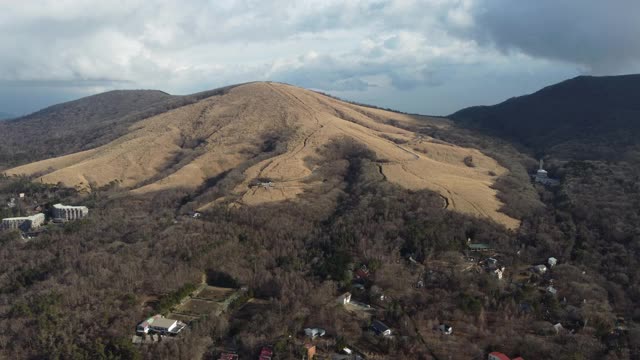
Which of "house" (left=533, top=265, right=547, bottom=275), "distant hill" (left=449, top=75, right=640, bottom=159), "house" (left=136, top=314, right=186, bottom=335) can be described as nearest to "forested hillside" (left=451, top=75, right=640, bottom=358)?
"distant hill" (left=449, top=75, right=640, bottom=159)

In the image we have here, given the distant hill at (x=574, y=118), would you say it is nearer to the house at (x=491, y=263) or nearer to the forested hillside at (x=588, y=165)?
the forested hillside at (x=588, y=165)

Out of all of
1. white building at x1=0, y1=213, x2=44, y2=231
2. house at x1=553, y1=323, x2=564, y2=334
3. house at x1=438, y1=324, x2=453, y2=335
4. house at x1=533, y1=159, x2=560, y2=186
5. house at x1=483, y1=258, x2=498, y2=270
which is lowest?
house at x1=438, y1=324, x2=453, y2=335

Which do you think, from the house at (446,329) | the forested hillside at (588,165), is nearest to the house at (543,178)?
the forested hillside at (588,165)

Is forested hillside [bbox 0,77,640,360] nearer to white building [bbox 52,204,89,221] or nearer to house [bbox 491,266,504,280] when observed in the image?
house [bbox 491,266,504,280]

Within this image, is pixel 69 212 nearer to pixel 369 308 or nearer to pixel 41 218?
pixel 41 218

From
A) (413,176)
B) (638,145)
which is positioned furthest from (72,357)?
(638,145)

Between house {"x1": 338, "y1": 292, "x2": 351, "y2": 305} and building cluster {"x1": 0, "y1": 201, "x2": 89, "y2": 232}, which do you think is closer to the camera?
house {"x1": 338, "y1": 292, "x2": 351, "y2": 305}

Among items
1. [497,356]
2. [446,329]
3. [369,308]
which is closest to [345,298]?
[369,308]
